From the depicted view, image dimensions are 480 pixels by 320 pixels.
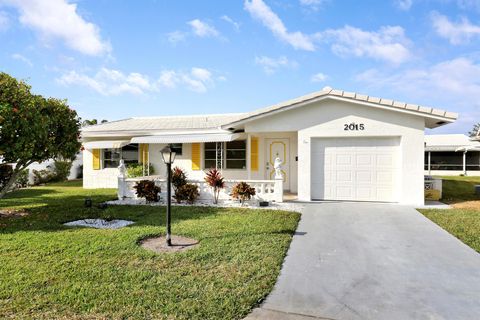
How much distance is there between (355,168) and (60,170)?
86.8 ft

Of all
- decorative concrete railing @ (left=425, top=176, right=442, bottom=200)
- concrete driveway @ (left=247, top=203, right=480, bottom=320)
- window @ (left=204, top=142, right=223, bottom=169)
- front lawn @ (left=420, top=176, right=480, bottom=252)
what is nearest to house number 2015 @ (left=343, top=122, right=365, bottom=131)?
front lawn @ (left=420, top=176, right=480, bottom=252)

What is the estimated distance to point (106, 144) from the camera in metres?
20.1

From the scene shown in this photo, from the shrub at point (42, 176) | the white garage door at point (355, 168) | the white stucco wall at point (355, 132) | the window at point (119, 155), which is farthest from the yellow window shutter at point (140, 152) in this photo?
the white garage door at point (355, 168)

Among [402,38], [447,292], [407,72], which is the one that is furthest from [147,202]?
[407,72]

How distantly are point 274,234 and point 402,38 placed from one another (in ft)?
47.8

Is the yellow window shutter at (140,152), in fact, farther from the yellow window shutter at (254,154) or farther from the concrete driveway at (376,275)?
the concrete driveway at (376,275)

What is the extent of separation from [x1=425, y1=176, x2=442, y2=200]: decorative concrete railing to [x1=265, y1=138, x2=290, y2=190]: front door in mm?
7358

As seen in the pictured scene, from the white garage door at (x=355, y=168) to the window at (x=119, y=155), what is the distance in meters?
13.2

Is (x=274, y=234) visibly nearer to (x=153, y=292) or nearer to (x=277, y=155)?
(x=153, y=292)

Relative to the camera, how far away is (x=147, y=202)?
14.2 meters

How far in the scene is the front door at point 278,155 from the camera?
56.9 ft

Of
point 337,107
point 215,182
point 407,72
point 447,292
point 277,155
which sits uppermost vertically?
point 407,72

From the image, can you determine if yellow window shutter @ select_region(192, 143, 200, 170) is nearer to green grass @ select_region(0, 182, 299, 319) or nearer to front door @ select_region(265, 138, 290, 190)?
front door @ select_region(265, 138, 290, 190)

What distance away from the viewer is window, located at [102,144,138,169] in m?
21.0
